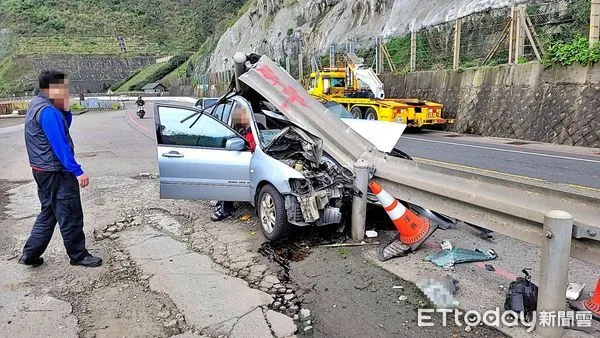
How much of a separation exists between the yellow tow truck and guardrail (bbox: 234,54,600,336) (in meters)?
9.57

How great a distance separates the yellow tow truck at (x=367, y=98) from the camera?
54.1 feet

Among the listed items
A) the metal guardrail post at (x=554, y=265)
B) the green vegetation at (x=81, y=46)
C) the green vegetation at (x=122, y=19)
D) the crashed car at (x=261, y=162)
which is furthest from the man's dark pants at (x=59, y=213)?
the green vegetation at (x=81, y=46)

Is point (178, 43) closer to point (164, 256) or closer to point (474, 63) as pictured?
point (474, 63)

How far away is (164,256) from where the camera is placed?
480cm

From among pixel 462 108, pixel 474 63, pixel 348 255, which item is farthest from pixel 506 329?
pixel 474 63

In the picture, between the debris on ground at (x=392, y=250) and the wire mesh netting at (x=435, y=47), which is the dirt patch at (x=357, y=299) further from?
the wire mesh netting at (x=435, y=47)

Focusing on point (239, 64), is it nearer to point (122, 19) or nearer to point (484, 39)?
point (484, 39)

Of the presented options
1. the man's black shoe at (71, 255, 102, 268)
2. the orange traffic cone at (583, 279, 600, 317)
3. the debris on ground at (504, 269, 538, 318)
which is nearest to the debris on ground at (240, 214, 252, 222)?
the man's black shoe at (71, 255, 102, 268)

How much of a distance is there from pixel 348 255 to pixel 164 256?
6.34 ft

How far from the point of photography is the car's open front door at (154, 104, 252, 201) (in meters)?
5.46

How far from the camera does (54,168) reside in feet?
14.0

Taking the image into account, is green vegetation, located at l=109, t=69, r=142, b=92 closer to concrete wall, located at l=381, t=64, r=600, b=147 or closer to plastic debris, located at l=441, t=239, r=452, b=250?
concrete wall, located at l=381, t=64, r=600, b=147

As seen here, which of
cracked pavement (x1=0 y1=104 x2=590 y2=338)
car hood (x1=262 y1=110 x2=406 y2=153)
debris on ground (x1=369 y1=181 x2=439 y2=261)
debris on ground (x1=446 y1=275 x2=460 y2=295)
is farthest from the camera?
car hood (x1=262 y1=110 x2=406 y2=153)

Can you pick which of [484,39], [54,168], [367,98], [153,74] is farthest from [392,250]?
[153,74]
